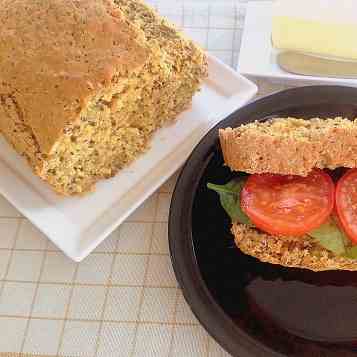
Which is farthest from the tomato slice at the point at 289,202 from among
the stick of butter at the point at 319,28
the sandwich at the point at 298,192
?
the stick of butter at the point at 319,28

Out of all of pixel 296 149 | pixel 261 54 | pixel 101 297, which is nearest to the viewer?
pixel 296 149

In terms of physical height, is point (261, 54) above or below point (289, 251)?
above

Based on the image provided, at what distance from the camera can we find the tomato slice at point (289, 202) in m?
1.79

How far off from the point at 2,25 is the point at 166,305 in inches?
47.1

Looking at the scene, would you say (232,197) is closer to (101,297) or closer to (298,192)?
(298,192)

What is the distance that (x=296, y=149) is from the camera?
178 centimetres

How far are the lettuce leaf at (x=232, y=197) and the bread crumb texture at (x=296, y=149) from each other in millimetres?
149

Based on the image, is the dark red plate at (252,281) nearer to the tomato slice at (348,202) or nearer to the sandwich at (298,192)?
the sandwich at (298,192)

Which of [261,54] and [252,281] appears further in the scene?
[261,54]

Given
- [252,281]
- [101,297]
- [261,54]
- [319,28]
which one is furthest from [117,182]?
[319,28]

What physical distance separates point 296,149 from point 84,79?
0.74 metres

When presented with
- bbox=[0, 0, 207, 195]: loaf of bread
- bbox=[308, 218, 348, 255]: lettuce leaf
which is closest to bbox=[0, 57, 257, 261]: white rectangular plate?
bbox=[0, 0, 207, 195]: loaf of bread

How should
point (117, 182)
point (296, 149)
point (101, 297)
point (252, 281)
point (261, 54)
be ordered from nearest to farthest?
1. point (296, 149)
2. point (252, 281)
3. point (101, 297)
4. point (117, 182)
5. point (261, 54)

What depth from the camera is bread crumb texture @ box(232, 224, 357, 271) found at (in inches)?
72.7
